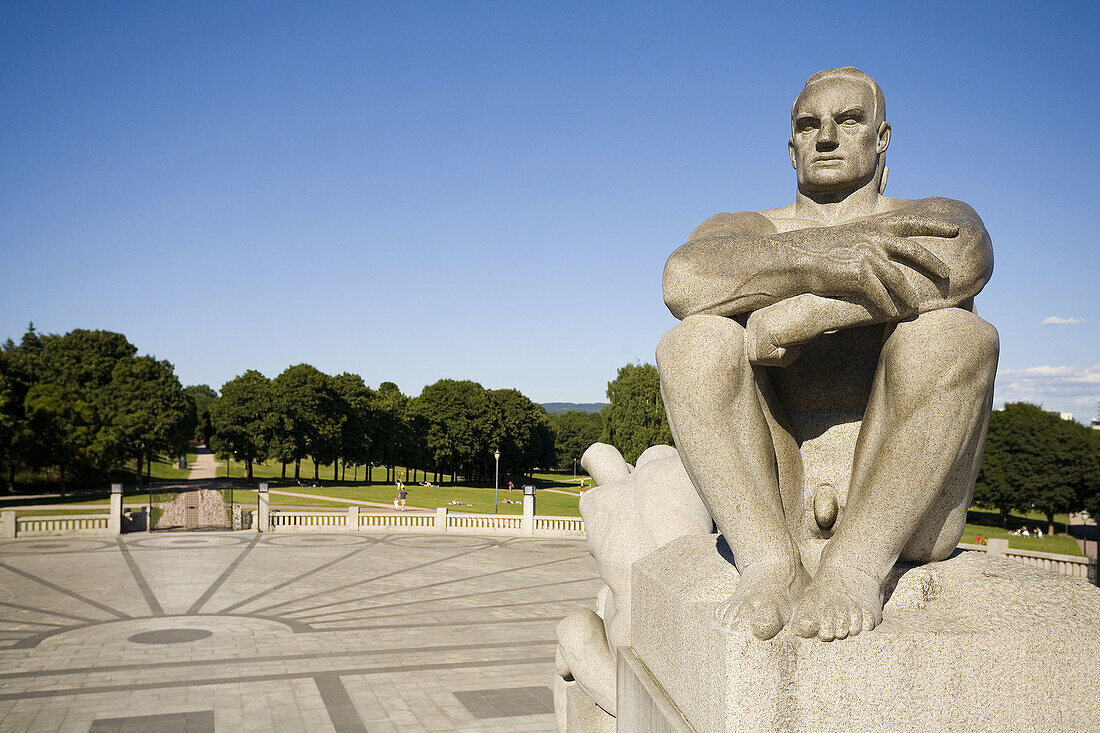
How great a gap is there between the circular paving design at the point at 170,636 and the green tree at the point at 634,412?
4442 cm

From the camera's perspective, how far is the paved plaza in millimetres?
11555

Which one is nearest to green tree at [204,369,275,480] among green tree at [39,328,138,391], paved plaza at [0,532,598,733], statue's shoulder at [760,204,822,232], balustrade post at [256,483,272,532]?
green tree at [39,328,138,391]

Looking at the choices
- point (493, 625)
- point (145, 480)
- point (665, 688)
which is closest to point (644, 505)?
point (665, 688)

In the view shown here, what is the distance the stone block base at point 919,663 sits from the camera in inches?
113

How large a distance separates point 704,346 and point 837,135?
125 centimetres

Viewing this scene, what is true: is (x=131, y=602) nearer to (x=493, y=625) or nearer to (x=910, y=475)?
(x=493, y=625)

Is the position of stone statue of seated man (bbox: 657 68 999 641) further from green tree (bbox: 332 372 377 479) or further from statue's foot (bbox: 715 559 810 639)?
green tree (bbox: 332 372 377 479)

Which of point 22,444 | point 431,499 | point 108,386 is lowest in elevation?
point 431,499

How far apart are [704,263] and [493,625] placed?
14974mm

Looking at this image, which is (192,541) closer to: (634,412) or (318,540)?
(318,540)

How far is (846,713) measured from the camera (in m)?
2.89

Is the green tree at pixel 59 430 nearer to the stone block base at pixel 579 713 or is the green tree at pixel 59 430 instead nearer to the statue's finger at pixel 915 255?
the stone block base at pixel 579 713

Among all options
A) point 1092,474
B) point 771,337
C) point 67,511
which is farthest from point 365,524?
point 1092,474

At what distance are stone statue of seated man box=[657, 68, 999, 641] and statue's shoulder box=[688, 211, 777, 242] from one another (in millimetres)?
27
